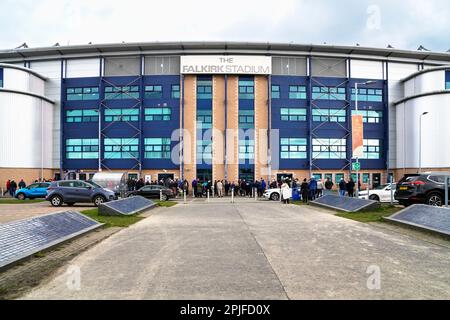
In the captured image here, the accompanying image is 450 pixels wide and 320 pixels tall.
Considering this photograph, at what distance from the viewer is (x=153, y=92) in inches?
1791

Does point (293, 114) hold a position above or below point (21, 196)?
above

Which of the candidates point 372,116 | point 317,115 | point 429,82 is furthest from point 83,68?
point 429,82

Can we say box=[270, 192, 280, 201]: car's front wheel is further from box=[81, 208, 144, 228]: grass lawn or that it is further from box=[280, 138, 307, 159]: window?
box=[81, 208, 144, 228]: grass lawn

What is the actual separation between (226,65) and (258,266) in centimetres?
4029

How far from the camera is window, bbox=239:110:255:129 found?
45125 mm

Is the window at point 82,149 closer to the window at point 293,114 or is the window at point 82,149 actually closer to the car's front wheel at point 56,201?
the window at point 293,114

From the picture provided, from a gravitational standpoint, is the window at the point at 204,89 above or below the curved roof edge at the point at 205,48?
below

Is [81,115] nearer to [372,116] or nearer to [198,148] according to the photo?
[198,148]

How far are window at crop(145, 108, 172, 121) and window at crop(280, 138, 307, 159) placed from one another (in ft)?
45.1

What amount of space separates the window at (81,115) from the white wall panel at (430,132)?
3726 centimetres

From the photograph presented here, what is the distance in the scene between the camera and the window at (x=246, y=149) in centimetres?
4444

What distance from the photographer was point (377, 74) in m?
47.4

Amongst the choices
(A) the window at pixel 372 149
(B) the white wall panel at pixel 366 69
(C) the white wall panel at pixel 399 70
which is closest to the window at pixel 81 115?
(B) the white wall panel at pixel 366 69

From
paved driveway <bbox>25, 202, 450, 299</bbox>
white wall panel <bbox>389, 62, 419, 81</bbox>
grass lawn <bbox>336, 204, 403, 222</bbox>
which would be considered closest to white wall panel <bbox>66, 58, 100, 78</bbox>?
white wall panel <bbox>389, 62, 419, 81</bbox>
